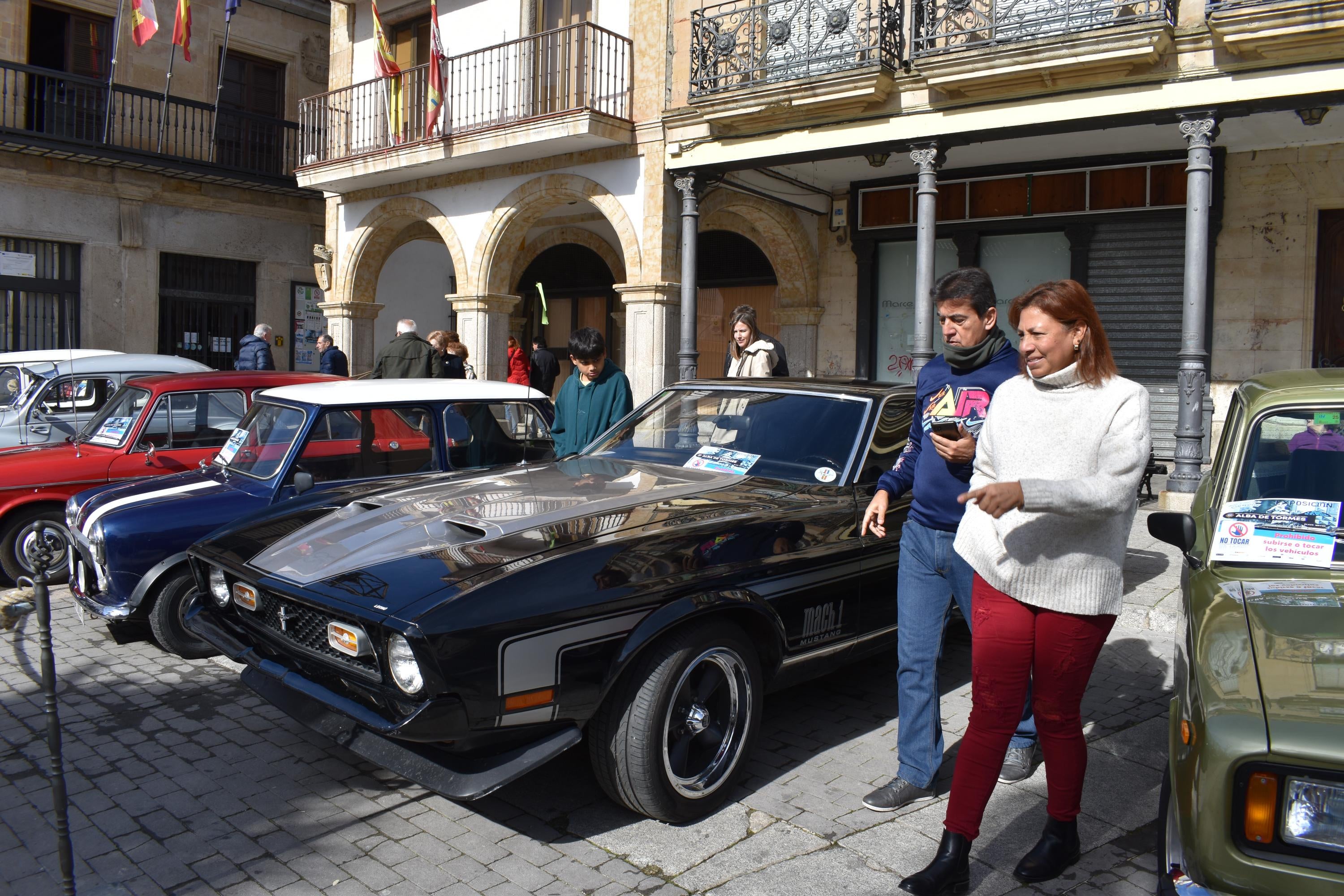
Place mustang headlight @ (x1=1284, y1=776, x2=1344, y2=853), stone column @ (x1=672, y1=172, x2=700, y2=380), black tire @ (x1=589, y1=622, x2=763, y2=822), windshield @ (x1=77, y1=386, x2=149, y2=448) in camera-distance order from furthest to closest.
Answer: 1. stone column @ (x1=672, y1=172, x2=700, y2=380)
2. windshield @ (x1=77, y1=386, x2=149, y2=448)
3. black tire @ (x1=589, y1=622, x2=763, y2=822)
4. mustang headlight @ (x1=1284, y1=776, x2=1344, y2=853)

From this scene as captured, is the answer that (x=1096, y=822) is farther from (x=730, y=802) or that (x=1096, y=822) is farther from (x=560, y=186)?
(x=560, y=186)

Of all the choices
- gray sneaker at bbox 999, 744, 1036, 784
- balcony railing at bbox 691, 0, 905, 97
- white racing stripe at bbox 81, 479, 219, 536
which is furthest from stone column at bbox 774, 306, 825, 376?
gray sneaker at bbox 999, 744, 1036, 784

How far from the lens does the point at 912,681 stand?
11.6 feet

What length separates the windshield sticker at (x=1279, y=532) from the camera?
2939 millimetres

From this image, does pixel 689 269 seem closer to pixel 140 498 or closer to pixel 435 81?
pixel 435 81

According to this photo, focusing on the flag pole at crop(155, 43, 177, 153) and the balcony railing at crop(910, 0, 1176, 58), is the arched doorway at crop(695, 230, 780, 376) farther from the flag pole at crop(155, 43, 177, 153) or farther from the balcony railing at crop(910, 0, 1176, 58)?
the flag pole at crop(155, 43, 177, 153)

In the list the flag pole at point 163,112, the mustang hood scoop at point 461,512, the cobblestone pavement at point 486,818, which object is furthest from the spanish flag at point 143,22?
the mustang hood scoop at point 461,512

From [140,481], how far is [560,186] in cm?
857

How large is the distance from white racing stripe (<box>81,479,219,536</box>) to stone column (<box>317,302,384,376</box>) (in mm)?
11040

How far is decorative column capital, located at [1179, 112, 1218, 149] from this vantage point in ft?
29.0

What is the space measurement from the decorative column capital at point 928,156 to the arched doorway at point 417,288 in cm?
976

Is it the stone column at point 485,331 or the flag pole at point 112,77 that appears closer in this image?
the stone column at point 485,331

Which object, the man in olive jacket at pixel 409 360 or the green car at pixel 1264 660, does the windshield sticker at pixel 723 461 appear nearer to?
the green car at pixel 1264 660

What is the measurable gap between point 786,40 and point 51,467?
27.8ft
